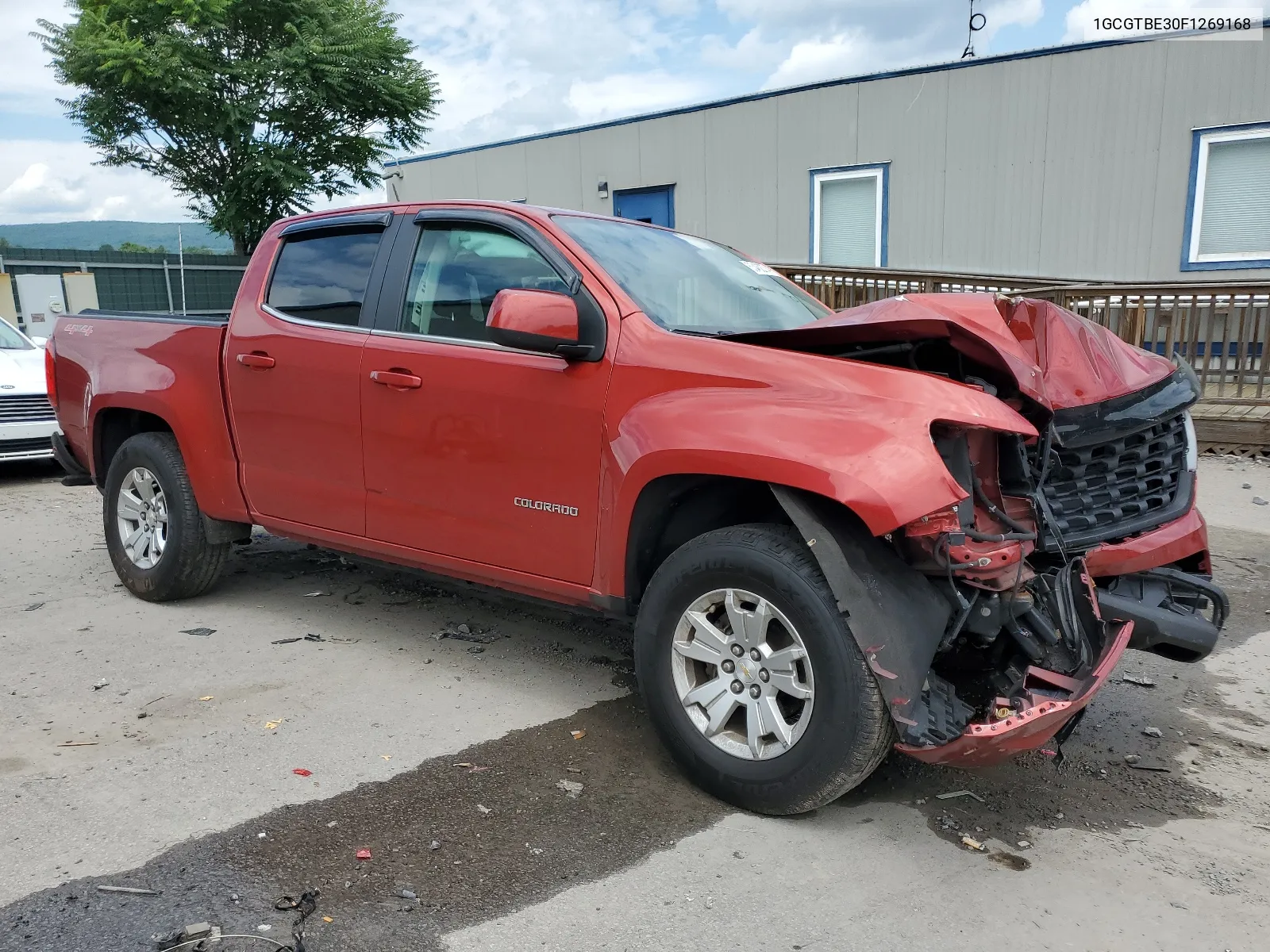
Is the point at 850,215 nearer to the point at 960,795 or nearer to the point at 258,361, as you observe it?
the point at 258,361

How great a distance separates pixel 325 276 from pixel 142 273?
66.9ft

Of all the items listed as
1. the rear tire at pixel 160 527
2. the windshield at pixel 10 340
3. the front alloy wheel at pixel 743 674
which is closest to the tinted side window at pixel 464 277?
the front alloy wheel at pixel 743 674

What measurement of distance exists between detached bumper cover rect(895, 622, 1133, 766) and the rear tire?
12.3ft

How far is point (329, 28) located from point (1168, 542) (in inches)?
1017

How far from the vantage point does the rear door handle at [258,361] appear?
14.8 feet

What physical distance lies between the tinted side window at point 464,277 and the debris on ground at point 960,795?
7.46ft

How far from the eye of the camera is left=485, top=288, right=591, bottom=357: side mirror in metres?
3.42

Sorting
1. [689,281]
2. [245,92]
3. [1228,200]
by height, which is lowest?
[689,281]

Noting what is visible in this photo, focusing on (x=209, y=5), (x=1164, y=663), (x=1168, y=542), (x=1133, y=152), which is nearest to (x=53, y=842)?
(x=1168, y=542)

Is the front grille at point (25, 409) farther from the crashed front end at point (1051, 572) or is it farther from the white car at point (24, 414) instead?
the crashed front end at point (1051, 572)

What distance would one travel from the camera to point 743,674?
123 inches

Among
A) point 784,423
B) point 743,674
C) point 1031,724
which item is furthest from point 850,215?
point 1031,724

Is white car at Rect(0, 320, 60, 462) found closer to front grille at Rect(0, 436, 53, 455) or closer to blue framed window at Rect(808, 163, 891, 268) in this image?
front grille at Rect(0, 436, 53, 455)

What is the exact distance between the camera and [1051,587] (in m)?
3.03
